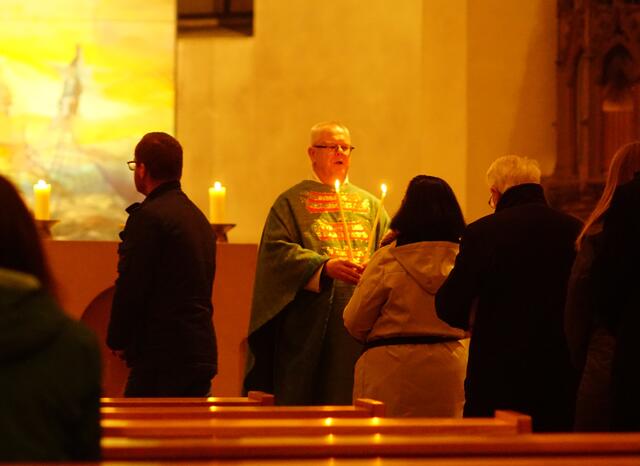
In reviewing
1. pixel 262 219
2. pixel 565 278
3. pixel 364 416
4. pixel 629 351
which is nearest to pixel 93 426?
pixel 364 416

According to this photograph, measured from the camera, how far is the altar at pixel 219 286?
22.2 feet

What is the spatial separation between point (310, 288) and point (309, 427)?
297cm

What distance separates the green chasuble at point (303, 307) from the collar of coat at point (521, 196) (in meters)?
1.41

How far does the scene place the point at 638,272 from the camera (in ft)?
12.5

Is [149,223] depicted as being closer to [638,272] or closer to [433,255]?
[433,255]

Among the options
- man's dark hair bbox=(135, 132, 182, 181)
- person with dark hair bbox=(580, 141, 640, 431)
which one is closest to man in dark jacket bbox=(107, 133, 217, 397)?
man's dark hair bbox=(135, 132, 182, 181)

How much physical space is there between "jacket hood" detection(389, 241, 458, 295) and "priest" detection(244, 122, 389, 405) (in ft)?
3.55

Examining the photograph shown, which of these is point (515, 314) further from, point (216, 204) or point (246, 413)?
point (216, 204)

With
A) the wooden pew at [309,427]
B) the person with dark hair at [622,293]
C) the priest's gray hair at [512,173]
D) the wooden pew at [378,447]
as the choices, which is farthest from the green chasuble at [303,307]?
the wooden pew at [378,447]

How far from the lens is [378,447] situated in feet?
8.08

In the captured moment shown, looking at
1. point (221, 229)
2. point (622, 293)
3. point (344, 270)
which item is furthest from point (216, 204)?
point (622, 293)

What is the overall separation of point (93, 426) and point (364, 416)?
1224 millimetres

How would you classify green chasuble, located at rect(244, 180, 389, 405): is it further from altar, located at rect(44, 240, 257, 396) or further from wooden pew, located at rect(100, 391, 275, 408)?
wooden pew, located at rect(100, 391, 275, 408)

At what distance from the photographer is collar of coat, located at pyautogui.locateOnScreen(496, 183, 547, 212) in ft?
14.7
